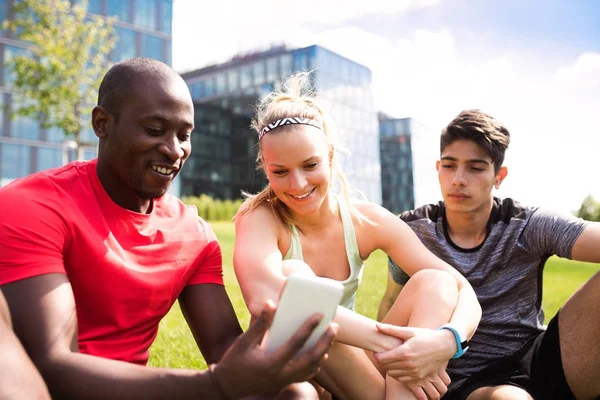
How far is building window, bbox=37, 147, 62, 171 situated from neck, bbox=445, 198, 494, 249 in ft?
82.6

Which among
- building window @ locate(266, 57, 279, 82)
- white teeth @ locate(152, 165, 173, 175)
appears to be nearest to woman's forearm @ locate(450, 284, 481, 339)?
white teeth @ locate(152, 165, 173, 175)

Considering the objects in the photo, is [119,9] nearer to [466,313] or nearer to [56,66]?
[56,66]

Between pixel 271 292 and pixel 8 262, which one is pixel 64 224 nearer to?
pixel 8 262

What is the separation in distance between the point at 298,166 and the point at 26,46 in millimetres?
26851

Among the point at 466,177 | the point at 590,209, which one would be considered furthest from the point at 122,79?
the point at 590,209

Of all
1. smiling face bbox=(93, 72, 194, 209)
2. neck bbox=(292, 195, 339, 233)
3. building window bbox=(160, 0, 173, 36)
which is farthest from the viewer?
building window bbox=(160, 0, 173, 36)

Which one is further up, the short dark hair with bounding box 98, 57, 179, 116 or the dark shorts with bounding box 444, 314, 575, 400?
the short dark hair with bounding box 98, 57, 179, 116

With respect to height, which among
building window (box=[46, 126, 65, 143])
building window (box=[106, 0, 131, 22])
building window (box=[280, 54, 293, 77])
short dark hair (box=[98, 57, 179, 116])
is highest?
building window (box=[106, 0, 131, 22])

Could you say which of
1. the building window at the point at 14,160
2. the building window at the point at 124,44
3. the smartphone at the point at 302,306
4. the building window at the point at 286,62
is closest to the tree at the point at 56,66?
the building window at the point at 14,160

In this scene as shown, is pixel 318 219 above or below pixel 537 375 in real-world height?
above

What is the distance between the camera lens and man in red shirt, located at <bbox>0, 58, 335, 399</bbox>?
1796mm

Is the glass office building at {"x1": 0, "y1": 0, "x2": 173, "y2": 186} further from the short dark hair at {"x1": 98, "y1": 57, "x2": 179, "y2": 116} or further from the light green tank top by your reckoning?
the short dark hair at {"x1": 98, "y1": 57, "x2": 179, "y2": 116}

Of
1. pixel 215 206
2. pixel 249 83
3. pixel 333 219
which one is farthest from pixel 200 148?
pixel 333 219

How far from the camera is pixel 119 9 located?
27.7 meters
